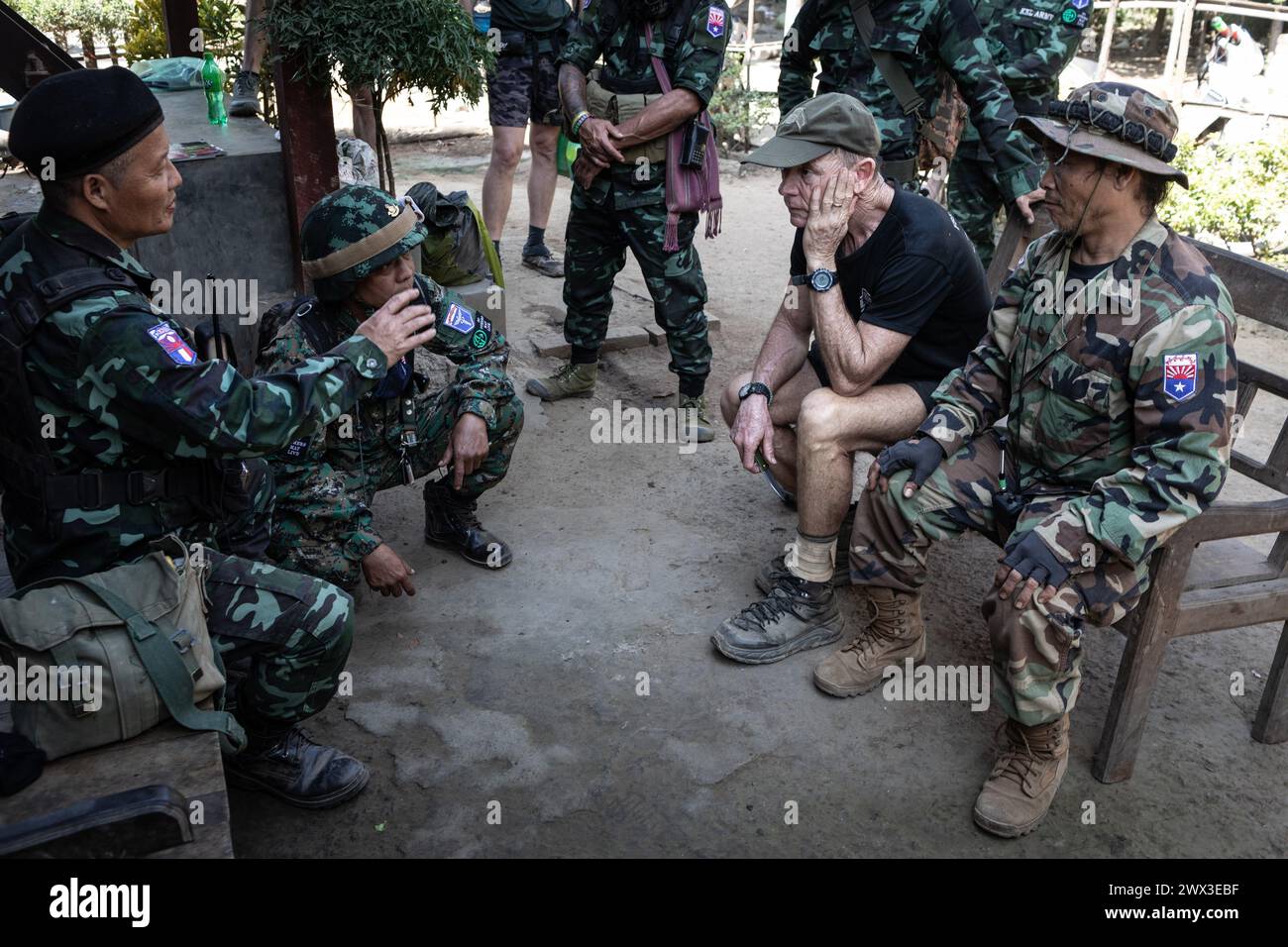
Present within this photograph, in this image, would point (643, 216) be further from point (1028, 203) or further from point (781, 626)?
point (781, 626)

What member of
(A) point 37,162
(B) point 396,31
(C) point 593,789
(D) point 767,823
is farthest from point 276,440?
(B) point 396,31

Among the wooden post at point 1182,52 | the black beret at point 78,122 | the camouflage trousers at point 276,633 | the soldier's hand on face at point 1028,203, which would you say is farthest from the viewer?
the wooden post at point 1182,52

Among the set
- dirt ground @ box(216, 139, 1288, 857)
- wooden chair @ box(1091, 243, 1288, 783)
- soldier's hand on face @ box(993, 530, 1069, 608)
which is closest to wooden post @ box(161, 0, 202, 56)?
dirt ground @ box(216, 139, 1288, 857)

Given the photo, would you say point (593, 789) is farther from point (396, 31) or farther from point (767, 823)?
point (396, 31)

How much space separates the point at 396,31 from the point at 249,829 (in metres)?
3.00

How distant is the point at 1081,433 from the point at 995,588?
0.46 m

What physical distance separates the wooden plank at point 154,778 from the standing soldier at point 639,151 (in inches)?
116

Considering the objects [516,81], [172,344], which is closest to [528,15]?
[516,81]

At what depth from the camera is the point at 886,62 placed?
448 cm

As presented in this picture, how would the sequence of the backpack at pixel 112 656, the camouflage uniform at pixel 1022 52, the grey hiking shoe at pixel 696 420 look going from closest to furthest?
the backpack at pixel 112 656
the grey hiking shoe at pixel 696 420
the camouflage uniform at pixel 1022 52

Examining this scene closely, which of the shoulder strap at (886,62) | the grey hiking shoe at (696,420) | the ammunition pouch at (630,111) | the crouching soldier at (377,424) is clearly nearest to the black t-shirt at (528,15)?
the ammunition pouch at (630,111)

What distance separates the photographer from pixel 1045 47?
5.30 metres

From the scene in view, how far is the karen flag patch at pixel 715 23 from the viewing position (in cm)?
447

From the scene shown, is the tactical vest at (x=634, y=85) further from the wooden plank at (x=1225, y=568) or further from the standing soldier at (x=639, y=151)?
the wooden plank at (x=1225, y=568)
